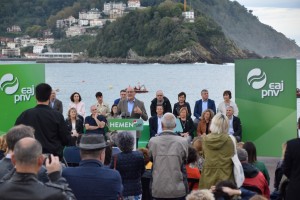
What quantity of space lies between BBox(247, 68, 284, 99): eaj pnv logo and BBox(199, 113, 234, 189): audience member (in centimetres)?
565

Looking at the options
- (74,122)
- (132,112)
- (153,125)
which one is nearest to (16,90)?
(74,122)

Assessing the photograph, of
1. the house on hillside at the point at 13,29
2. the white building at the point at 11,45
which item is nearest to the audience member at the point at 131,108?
the white building at the point at 11,45

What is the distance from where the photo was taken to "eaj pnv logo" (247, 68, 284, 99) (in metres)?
12.5

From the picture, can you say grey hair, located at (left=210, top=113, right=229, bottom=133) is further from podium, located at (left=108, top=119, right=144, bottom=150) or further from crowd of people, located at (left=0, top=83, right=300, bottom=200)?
podium, located at (left=108, top=119, right=144, bottom=150)

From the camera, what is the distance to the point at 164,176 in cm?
721

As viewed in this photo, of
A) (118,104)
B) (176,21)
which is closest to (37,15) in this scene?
(176,21)

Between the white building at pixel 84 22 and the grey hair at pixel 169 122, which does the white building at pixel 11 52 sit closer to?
the white building at pixel 84 22

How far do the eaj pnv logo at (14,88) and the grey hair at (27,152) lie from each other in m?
7.57

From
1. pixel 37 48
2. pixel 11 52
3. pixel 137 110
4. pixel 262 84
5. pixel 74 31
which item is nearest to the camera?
pixel 262 84

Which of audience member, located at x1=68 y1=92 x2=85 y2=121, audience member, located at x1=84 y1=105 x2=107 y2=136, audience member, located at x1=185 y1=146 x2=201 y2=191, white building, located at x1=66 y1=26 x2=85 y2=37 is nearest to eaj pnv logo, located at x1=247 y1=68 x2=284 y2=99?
audience member, located at x1=84 y1=105 x2=107 y2=136

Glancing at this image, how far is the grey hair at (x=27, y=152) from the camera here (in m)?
4.27

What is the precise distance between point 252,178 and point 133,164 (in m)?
1.19

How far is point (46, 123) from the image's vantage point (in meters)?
6.96

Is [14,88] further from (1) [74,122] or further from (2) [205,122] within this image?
(2) [205,122]
